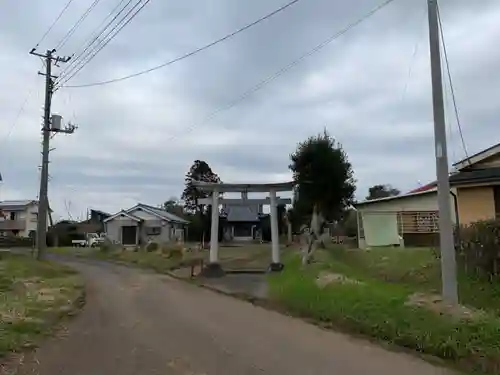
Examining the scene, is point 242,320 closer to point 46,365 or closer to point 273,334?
point 273,334

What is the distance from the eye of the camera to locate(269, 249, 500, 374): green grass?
6.82 metres

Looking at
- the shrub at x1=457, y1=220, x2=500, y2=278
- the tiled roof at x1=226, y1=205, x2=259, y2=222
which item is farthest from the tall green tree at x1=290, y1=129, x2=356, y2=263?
the tiled roof at x1=226, y1=205, x2=259, y2=222

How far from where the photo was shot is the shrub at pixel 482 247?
1050cm

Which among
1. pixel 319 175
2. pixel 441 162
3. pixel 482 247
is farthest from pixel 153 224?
pixel 441 162

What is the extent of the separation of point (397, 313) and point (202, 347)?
3159mm

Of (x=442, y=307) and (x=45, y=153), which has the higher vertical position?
(x=45, y=153)

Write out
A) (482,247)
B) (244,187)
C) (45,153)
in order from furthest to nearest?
(45,153), (244,187), (482,247)

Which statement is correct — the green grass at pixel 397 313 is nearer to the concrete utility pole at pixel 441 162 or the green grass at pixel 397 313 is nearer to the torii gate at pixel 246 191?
the concrete utility pole at pixel 441 162

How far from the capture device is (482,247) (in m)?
10.9

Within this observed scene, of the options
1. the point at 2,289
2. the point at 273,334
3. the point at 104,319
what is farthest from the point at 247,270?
the point at 273,334

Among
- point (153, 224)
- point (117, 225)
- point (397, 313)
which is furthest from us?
point (117, 225)

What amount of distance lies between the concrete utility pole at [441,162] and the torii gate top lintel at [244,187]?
12397 millimetres

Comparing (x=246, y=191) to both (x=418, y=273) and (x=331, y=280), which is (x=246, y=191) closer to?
(x=331, y=280)

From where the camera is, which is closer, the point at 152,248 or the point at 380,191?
the point at 152,248
